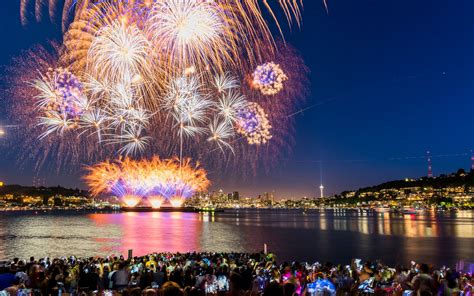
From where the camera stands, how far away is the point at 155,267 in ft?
47.0

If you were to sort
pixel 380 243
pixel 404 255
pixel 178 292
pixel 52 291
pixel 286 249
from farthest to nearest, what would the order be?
pixel 380 243 → pixel 286 249 → pixel 404 255 → pixel 52 291 → pixel 178 292

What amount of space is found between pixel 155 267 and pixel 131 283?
341 centimetres

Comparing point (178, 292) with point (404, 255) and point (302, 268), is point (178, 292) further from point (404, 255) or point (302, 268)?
point (404, 255)

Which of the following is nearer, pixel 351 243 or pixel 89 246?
pixel 89 246

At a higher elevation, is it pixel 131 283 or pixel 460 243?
pixel 131 283

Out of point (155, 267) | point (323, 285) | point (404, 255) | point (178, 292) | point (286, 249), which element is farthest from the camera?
point (286, 249)

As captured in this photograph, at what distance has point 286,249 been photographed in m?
51.5

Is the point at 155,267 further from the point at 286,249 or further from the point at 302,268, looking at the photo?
the point at 286,249

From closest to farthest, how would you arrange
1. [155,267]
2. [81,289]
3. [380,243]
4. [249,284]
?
[249,284] < [81,289] < [155,267] < [380,243]

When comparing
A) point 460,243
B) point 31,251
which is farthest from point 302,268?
point 460,243

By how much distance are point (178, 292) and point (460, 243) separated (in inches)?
2645

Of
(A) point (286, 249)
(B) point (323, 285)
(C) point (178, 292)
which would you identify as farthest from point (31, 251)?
(C) point (178, 292)

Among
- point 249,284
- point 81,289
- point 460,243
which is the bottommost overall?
point 460,243

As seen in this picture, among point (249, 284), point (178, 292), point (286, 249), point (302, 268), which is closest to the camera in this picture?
point (178, 292)
